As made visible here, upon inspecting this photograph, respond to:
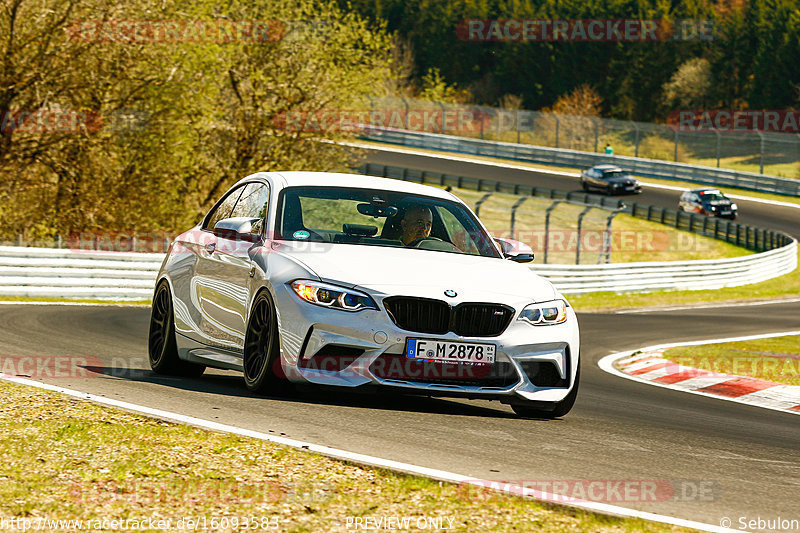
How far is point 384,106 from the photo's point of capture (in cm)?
7100

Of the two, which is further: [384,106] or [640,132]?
[384,106]

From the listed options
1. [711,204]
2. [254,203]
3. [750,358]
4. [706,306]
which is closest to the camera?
[254,203]

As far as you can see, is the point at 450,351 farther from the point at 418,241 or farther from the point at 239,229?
the point at 239,229

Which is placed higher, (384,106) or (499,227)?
(384,106)

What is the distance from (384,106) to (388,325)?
A: 64744mm

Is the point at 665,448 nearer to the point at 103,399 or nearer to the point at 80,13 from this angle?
the point at 103,399

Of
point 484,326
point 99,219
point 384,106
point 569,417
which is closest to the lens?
point 484,326

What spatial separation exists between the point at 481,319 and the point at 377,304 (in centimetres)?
69

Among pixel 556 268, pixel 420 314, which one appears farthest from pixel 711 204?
pixel 420 314

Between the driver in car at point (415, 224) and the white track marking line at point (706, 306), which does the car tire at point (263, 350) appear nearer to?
the driver in car at point (415, 224)

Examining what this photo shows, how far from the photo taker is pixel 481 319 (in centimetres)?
728

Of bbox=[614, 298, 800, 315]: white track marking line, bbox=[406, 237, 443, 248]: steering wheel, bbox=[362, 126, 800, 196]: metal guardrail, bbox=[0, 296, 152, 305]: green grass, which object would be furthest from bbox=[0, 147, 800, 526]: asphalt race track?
bbox=[362, 126, 800, 196]: metal guardrail

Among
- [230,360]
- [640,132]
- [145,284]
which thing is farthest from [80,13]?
[640,132]

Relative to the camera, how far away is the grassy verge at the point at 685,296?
26.8 meters
